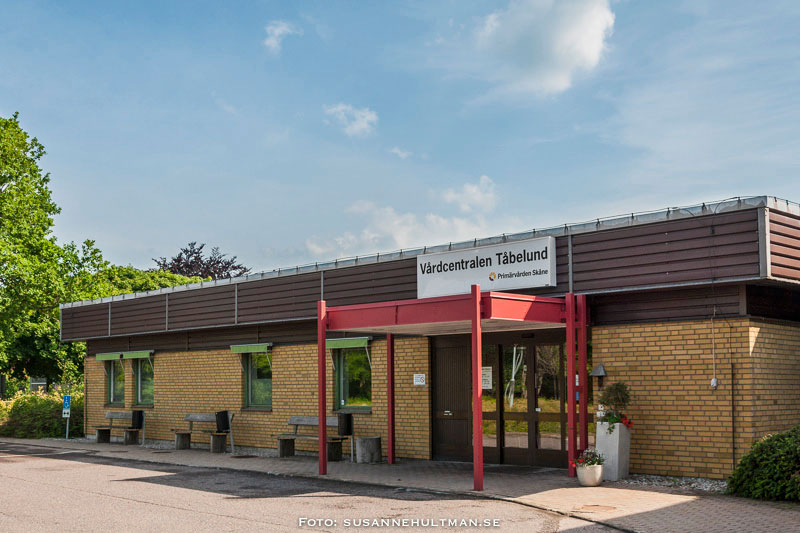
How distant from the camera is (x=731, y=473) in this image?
39.0 feet

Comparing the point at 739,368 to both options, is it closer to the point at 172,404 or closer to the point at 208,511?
the point at 208,511

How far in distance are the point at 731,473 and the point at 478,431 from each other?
3.64 m

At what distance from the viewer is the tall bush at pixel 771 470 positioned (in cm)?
1042

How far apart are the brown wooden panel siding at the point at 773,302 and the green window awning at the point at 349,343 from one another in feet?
25.2

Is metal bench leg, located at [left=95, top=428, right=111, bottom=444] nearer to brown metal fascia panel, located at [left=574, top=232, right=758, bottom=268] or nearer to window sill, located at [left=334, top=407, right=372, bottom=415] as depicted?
window sill, located at [left=334, top=407, right=372, bottom=415]

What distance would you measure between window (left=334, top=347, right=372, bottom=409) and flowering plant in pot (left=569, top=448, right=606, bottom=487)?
20.2 ft

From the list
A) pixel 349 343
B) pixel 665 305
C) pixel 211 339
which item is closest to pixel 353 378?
pixel 349 343

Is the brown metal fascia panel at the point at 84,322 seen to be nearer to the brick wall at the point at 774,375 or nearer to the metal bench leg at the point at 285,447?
the metal bench leg at the point at 285,447

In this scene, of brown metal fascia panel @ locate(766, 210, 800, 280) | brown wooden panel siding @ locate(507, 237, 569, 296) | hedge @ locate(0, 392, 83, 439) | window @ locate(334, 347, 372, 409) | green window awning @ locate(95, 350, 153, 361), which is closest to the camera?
brown metal fascia panel @ locate(766, 210, 800, 280)

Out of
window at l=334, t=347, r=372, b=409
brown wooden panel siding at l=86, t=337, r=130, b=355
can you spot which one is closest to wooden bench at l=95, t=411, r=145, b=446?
brown wooden panel siding at l=86, t=337, r=130, b=355

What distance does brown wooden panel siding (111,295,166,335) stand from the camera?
72.7 ft

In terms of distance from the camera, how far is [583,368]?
13.3m

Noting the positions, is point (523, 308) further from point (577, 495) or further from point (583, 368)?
point (577, 495)

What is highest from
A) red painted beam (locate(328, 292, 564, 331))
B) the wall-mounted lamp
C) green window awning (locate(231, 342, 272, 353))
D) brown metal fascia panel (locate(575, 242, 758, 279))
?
A: brown metal fascia panel (locate(575, 242, 758, 279))
